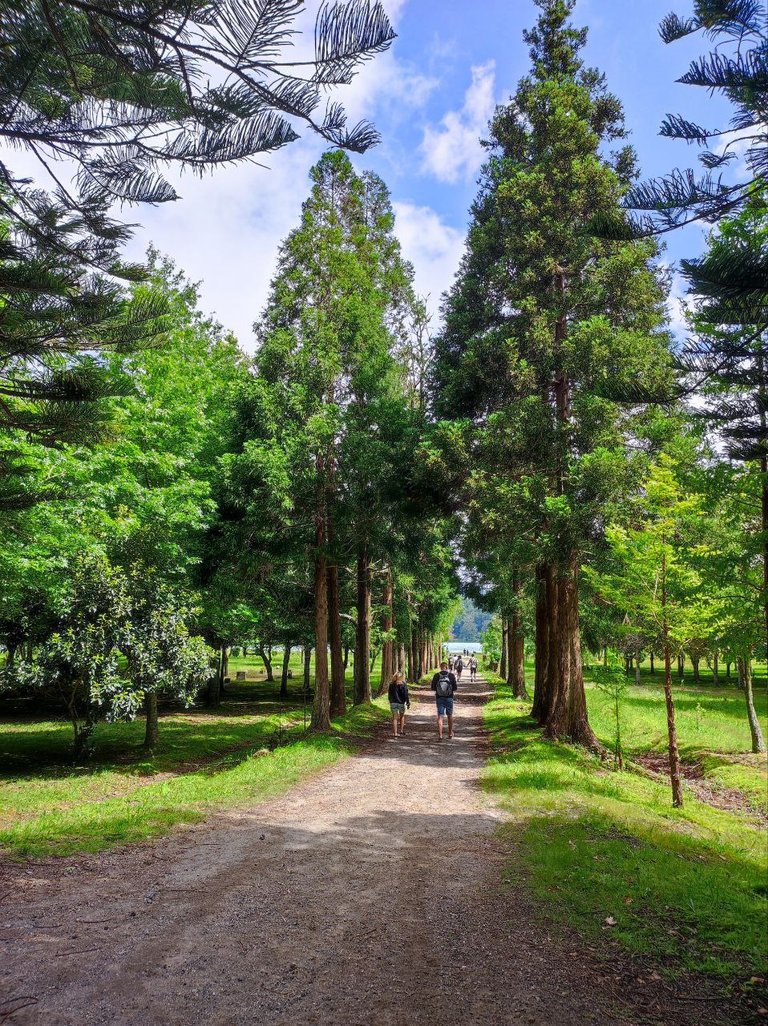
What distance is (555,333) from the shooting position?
14.4m

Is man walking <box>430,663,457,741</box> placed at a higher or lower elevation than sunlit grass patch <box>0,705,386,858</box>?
higher

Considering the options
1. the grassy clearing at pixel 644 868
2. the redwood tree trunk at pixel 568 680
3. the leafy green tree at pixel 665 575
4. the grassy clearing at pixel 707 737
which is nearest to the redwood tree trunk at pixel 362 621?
the redwood tree trunk at pixel 568 680

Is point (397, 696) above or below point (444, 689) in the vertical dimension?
below

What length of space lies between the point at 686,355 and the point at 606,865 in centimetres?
468

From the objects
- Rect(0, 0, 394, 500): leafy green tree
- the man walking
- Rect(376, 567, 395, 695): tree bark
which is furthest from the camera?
Rect(376, 567, 395, 695): tree bark

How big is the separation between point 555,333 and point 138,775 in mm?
13237

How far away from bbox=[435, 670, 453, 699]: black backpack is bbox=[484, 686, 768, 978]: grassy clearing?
4.49 m

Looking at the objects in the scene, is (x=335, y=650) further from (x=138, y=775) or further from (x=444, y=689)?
(x=138, y=775)

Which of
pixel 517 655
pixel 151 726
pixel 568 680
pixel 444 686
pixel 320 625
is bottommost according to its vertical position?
pixel 151 726

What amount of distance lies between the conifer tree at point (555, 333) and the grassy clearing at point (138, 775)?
617 cm

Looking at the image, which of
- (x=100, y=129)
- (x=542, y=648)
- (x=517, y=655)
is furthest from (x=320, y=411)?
(x=517, y=655)

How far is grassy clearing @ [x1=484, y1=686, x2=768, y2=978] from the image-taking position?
4.16 m

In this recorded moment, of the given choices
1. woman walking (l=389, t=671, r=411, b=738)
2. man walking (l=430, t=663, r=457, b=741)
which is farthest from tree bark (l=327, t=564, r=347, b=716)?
man walking (l=430, t=663, r=457, b=741)

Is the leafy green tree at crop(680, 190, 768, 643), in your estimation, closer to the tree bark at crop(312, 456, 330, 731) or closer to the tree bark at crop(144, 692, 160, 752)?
the tree bark at crop(312, 456, 330, 731)
